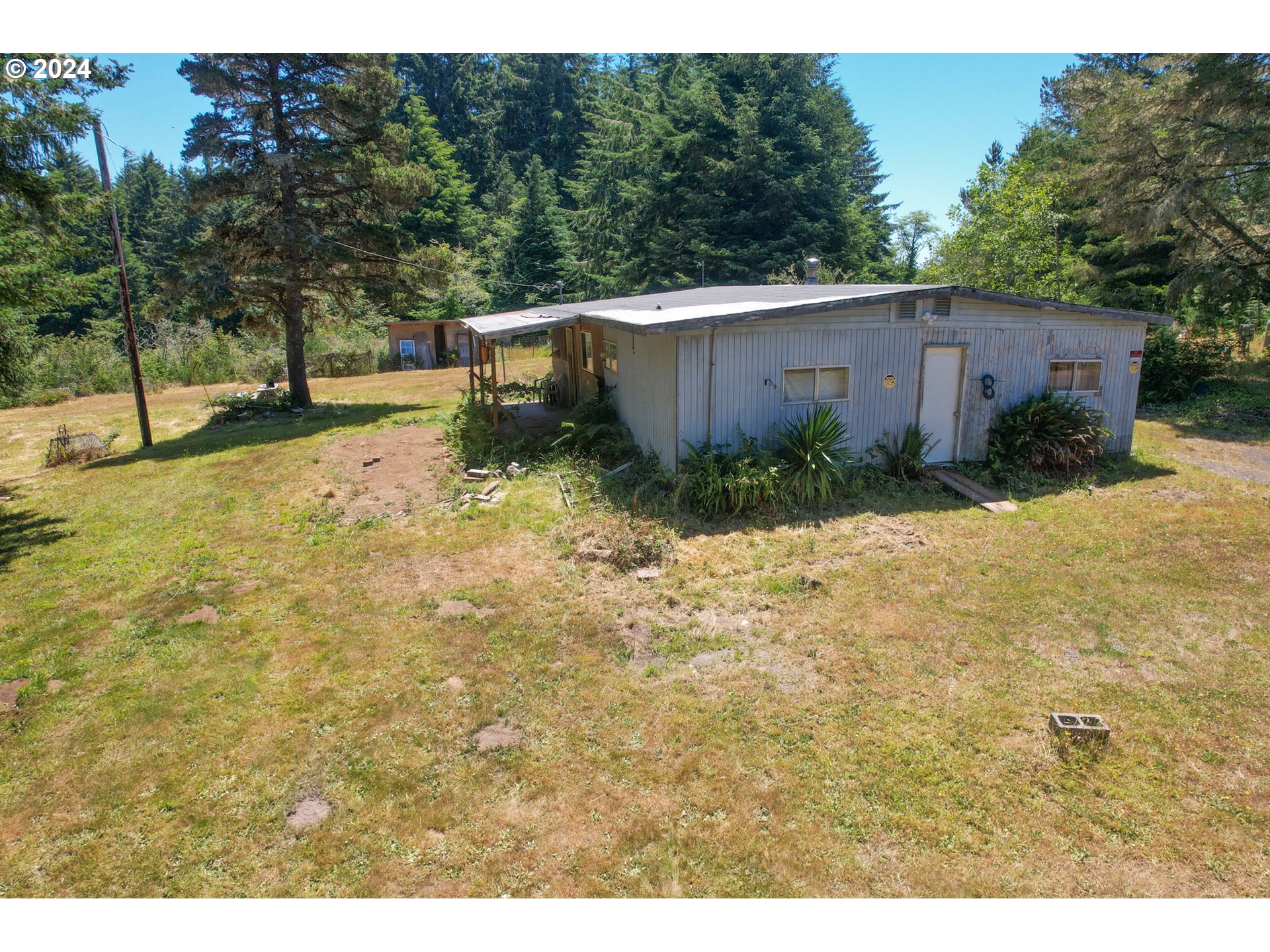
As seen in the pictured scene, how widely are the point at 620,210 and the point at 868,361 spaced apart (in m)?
28.6

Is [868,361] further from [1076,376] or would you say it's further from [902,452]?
[1076,376]

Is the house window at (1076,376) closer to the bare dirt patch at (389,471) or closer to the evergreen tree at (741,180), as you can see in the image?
A: the bare dirt patch at (389,471)

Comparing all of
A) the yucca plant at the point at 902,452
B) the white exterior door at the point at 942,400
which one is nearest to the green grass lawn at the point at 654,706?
the yucca plant at the point at 902,452

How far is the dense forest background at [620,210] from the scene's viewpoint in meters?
14.6

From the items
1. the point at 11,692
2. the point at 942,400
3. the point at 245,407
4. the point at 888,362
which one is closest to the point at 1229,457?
the point at 942,400

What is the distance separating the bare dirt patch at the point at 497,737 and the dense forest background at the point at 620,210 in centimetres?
922

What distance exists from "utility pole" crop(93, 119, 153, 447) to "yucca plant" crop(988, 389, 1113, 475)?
15660 millimetres

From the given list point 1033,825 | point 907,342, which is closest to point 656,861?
point 1033,825

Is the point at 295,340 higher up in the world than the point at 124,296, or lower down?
lower down

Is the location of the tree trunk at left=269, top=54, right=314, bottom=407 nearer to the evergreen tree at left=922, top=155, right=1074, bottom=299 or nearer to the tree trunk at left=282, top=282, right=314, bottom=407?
the tree trunk at left=282, top=282, right=314, bottom=407

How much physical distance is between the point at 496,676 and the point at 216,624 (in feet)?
10.5

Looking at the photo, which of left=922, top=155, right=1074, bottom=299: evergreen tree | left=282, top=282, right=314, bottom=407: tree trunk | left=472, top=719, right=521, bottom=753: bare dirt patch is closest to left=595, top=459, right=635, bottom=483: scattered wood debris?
left=472, top=719, right=521, bottom=753: bare dirt patch

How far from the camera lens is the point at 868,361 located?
9891mm

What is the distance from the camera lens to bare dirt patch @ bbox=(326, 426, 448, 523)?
9.95 m
